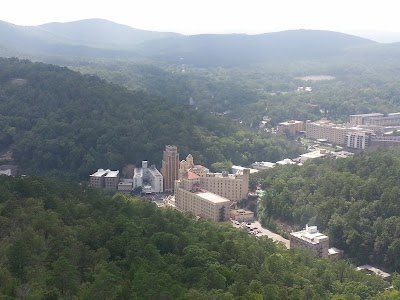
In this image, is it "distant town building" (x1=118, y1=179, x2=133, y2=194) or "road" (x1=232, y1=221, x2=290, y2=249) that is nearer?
"road" (x1=232, y1=221, x2=290, y2=249)

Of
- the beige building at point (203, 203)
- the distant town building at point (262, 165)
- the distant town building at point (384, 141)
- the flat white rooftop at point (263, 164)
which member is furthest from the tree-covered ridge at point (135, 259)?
the distant town building at point (384, 141)

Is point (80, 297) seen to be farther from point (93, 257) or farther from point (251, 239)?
point (251, 239)

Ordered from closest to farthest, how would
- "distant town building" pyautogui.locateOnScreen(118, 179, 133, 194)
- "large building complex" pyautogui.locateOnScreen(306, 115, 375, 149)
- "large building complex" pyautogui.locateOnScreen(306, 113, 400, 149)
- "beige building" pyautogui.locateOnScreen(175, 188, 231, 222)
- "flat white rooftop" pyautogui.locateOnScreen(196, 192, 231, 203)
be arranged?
1. "beige building" pyautogui.locateOnScreen(175, 188, 231, 222)
2. "flat white rooftop" pyautogui.locateOnScreen(196, 192, 231, 203)
3. "distant town building" pyautogui.locateOnScreen(118, 179, 133, 194)
4. "large building complex" pyautogui.locateOnScreen(306, 113, 400, 149)
5. "large building complex" pyautogui.locateOnScreen(306, 115, 375, 149)

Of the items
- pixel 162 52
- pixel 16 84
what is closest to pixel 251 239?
pixel 16 84

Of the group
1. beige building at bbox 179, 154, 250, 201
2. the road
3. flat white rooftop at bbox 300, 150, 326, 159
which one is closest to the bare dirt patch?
flat white rooftop at bbox 300, 150, 326, 159

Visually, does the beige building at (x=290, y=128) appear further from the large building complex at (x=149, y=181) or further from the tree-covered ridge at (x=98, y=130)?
the large building complex at (x=149, y=181)

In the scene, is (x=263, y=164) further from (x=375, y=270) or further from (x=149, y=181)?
(x=375, y=270)

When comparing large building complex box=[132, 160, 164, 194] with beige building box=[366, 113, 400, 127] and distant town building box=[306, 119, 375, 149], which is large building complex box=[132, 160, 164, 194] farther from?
beige building box=[366, 113, 400, 127]
